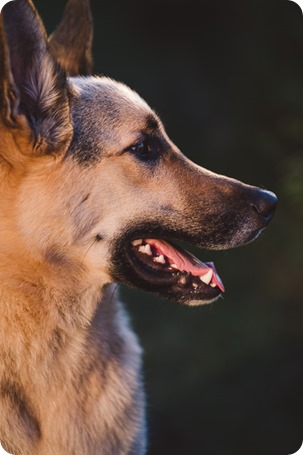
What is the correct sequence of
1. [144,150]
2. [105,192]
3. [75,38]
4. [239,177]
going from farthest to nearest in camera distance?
[239,177] < [75,38] < [144,150] < [105,192]

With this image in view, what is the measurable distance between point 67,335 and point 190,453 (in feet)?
8.20

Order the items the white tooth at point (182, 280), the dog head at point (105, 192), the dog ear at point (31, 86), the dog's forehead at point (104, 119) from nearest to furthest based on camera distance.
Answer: the dog ear at point (31, 86), the dog head at point (105, 192), the dog's forehead at point (104, 119), the white tooth at point (182, 280)

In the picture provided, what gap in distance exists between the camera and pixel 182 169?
9.94 ft

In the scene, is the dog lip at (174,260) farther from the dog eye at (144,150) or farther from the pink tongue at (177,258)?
the dog eye at (144,150)

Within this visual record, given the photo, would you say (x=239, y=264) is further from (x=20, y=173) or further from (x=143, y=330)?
(x=20, y=173)

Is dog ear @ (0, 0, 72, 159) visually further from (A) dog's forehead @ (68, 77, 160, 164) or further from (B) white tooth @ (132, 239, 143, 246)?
(B) white tooth @ (132, 239, 143, 246)

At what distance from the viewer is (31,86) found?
8.95 feet

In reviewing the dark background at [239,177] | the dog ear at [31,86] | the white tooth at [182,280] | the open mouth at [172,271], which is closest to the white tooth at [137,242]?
the open mouth at [172,271]

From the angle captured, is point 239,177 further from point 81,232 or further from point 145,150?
point 81,232

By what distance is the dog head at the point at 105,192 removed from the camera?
2771 mm

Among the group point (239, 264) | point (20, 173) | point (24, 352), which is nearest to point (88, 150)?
point (20, 173)

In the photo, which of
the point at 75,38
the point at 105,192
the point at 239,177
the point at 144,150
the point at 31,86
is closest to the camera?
the point at 31,86

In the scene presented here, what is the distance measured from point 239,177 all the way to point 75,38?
10.0 ft

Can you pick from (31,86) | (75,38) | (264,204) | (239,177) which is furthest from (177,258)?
(239,177)
